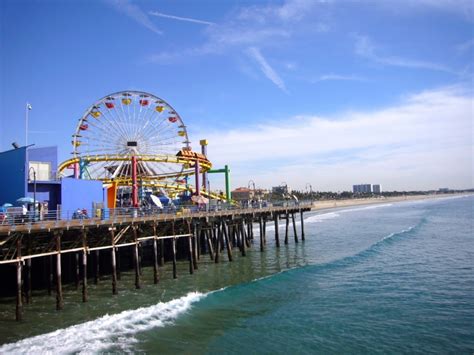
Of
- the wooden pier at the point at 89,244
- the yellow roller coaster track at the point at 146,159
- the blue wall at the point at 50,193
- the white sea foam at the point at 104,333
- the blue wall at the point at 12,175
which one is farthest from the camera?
the yellow roller coaster track at the point at 146,159

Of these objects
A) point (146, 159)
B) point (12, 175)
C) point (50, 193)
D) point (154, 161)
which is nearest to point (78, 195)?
point (50, 193)

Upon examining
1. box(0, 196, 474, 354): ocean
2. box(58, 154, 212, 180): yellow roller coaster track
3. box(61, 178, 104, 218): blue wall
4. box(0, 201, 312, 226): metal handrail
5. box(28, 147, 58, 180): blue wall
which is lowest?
box(0, 196, 474, 354): ocean

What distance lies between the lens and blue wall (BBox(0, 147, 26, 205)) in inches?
976

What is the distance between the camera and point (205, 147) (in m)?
52.5

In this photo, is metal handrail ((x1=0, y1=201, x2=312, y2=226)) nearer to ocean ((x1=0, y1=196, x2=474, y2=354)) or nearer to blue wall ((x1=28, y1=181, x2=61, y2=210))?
blue wall ((x1=28, y1=181, x2=61, y2=210))

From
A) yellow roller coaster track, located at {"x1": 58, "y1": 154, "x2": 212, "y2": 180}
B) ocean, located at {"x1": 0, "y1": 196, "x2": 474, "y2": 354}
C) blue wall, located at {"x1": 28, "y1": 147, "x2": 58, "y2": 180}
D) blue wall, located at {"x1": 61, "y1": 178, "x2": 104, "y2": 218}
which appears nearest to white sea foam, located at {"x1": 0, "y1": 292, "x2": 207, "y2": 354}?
ocean, located at {"x1": 0, "y1": 196, "x2": 474, "y2": 354}

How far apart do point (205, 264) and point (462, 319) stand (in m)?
18.8

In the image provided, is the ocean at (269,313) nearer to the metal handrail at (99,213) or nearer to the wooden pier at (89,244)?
the wooden pier at (89,244)

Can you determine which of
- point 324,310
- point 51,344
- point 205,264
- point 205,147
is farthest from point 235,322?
point 205,147

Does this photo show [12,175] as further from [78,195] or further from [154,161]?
[154,161]

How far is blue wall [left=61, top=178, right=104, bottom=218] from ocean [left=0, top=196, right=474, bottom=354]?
17.9ft

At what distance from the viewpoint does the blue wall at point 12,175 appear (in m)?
24.8

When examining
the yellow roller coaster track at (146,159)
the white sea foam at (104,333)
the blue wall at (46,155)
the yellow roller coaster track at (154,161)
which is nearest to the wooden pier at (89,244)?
the white sea foam at (104,333)

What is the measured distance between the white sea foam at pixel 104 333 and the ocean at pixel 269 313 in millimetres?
41
